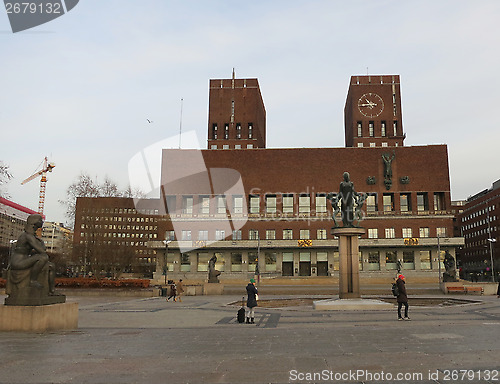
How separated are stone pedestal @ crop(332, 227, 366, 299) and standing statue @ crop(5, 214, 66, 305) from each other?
14899 millimetres

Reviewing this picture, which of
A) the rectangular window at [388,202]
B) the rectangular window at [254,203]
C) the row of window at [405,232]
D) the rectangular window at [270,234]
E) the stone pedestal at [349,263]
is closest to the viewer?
the stone pedestal at [349,263]

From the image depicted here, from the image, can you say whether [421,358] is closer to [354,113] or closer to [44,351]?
[44,351]

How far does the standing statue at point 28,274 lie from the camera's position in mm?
12604

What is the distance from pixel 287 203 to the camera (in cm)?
7925

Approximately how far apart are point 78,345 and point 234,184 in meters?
69.8

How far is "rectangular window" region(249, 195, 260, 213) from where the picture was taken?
7869 cm

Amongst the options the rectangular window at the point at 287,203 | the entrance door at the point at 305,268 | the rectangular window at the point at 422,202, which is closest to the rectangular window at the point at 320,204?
the rectangular window at the point at 287,203

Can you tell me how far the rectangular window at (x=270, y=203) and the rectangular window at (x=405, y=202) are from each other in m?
23.1

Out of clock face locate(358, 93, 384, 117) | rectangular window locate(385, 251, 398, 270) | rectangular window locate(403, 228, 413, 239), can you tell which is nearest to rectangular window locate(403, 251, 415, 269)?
rectangular window locate(385, 251, 398, 270)

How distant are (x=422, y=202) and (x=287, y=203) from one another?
24.6 meters

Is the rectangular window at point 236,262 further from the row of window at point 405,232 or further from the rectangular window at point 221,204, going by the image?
the row of window at point 405,232

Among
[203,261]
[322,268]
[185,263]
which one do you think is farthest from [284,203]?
[185,263]

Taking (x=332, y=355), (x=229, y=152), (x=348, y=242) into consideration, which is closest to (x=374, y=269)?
(x=229, y=152)

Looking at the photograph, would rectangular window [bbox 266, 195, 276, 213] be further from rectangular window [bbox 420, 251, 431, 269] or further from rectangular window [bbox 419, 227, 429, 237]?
rectangular window [bbox 420, 251, 431, 269]
